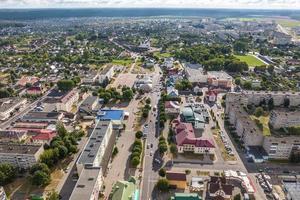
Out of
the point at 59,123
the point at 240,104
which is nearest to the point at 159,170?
the point at 59,123

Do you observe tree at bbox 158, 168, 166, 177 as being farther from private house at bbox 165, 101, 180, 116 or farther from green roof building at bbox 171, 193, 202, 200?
private house at bbox 165, 101, 180, 116

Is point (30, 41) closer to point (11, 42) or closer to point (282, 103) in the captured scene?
point (11, 42)

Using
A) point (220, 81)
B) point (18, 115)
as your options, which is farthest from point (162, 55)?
point (18, 115)

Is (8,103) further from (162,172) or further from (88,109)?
(162,172)

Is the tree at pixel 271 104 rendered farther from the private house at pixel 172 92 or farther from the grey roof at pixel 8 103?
the grey roof at pixel 8 103

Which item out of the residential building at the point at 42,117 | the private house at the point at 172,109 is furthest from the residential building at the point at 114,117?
the private house at the point at 172,109

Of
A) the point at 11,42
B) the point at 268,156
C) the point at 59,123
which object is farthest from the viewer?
the point at 11,42
